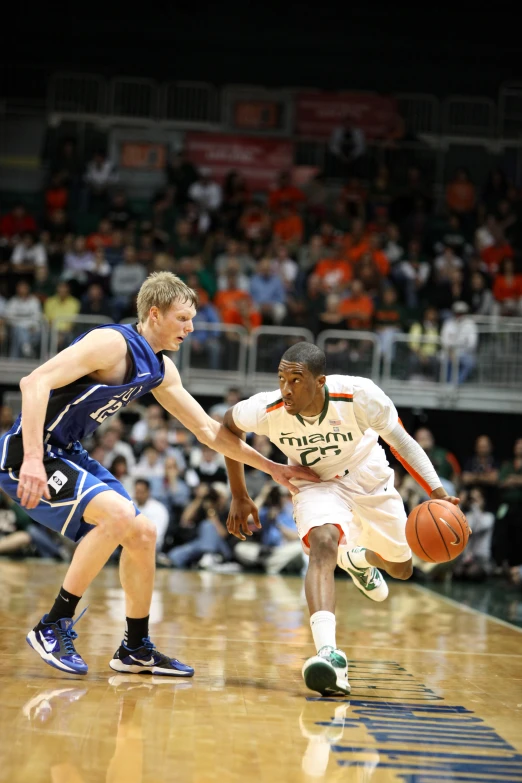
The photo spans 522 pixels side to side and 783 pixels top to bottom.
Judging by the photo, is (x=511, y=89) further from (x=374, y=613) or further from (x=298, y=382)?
(x=298, y=382)

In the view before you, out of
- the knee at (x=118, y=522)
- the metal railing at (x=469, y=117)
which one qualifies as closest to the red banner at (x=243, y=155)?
the metal railing at (x=469, y=117)

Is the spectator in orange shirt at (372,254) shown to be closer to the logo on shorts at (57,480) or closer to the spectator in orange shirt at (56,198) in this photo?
the spectator in orange shirt at (56,198)

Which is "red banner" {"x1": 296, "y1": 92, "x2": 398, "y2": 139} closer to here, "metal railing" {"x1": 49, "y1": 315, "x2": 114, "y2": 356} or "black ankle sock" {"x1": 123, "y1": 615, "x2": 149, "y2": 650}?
"metal railing" {"x1": 49, "y1": 315, "x2": 114, "y2": 356}

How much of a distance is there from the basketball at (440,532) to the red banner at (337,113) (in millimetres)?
13970

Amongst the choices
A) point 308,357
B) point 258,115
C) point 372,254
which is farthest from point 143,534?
point 258,115

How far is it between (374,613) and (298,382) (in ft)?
11.3

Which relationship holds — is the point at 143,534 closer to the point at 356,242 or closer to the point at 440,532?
the point at 440,532

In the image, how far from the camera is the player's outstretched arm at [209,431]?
16.1 feet

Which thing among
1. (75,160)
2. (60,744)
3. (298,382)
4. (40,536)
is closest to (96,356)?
(298,382)

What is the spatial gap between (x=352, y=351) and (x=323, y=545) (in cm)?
771

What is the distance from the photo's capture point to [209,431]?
505 centimetres

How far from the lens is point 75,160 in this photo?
54.5ft

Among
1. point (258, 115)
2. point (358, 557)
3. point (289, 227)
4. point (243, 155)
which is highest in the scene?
point (258, 115)

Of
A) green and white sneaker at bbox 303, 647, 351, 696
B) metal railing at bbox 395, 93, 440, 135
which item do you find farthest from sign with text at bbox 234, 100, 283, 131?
green and white sneaker at bbox 303, 647, 351, 696
